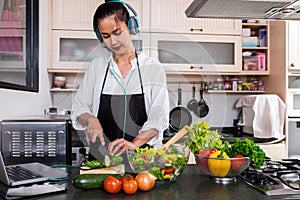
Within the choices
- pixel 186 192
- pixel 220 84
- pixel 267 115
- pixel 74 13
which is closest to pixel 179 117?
pixel 220 84

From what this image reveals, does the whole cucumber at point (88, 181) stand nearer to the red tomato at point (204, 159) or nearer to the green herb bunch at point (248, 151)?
the red tomato at point (204, 159)

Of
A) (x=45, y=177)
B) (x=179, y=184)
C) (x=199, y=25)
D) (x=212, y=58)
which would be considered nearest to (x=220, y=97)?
(x=212, y=58)

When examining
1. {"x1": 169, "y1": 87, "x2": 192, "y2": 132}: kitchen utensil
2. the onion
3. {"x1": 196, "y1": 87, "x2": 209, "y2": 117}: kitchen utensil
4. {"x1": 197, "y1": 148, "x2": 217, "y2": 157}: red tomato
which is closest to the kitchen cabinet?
{"x1": 196, "y1": 87, "x2": 209, "y2": 117}: kitchen utensil

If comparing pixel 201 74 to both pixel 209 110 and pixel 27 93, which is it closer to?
pixel 209 110

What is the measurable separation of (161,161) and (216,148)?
0.22 meters

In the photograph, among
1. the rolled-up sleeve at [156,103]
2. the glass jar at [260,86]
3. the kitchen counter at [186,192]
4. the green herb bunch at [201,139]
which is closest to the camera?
the kitchen counter at [186,192]

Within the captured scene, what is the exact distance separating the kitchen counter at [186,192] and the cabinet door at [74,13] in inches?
69.1

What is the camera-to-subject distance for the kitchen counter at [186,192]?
97 centimetres

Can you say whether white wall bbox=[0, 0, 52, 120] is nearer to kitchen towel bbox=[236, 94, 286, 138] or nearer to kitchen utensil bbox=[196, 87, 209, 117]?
kitchen utensil bbox=[196, 87, 209, 117]

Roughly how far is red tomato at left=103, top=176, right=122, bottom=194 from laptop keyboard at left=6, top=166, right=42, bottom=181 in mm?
229

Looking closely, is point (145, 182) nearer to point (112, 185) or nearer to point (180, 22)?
point (112, 185)

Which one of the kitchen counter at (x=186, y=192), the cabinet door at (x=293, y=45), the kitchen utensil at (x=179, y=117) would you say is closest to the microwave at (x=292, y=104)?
the cabinet door at (x=293, y=45)

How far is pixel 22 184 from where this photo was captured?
3.28 feet

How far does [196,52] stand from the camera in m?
2.84
